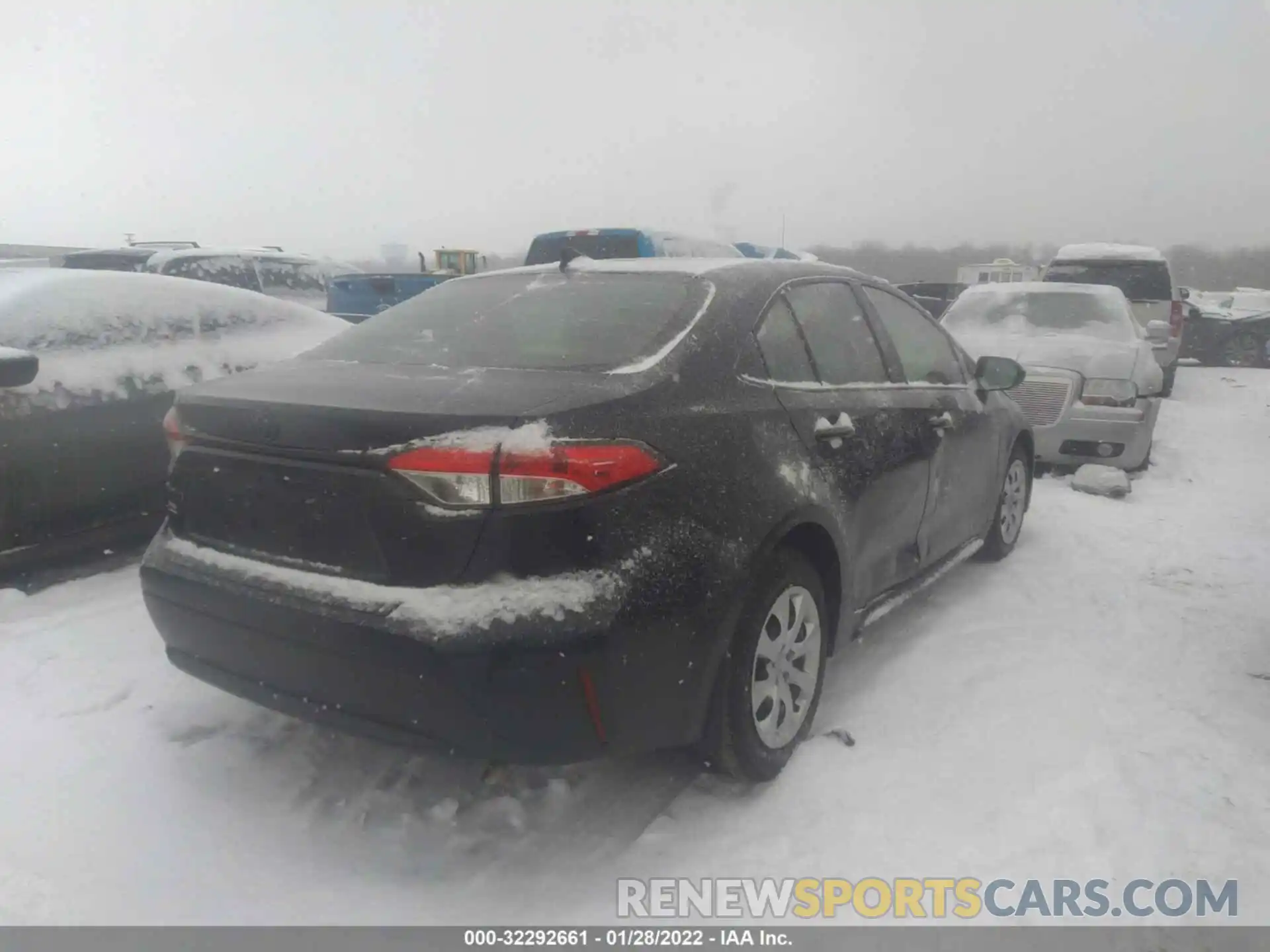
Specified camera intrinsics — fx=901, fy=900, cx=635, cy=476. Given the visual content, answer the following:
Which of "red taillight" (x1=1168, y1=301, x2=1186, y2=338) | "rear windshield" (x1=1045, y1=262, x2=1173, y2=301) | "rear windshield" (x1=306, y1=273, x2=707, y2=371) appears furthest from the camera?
"rear windshield" (x1=1045, y1=262, x2=1173, y2=301)

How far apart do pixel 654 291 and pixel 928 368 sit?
1614 mm

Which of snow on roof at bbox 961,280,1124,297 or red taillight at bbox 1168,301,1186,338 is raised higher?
snow on roof at bbox 961,280,1124,297

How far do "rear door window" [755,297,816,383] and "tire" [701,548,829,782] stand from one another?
58 centimetres

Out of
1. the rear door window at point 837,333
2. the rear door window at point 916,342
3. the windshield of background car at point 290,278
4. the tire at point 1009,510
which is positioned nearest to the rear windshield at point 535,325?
the rear door window at point 837,333

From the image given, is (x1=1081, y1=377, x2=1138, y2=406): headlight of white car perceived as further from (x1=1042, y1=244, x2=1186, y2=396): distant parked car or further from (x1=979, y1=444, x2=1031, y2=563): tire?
(x1=1042, y1=244, x2=1186, y2=396): distant parked car

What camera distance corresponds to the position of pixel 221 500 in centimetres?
247

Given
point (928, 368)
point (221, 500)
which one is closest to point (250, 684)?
point (221, 500)

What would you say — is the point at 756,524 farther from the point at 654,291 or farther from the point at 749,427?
the point at 654,291

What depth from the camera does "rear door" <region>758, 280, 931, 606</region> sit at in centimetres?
293

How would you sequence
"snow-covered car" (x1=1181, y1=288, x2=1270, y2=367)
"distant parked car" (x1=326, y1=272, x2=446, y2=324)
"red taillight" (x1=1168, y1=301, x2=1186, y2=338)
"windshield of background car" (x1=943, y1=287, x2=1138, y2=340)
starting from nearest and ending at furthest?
"windshield of background car" (x1=943, y1=287, x2=1138, y2=340), "distant parked car" (x1=326, y1=272, x2=446, y2=324), "red taillight" (x1=1168, y1=301, x2=1186, y2=338), "snow-covered car" (x1=1181, y1=288, x2=1270, y2=367)

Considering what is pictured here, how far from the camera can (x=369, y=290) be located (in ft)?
36.3

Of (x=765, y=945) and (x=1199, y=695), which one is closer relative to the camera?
(x=765, y=945)

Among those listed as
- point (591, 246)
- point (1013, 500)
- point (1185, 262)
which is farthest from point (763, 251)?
point (1185, 262)

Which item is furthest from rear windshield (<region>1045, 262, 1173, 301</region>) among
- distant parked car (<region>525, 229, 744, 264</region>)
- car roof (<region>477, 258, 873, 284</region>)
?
car roof (<region>477, 258, 873, 284</region>)
